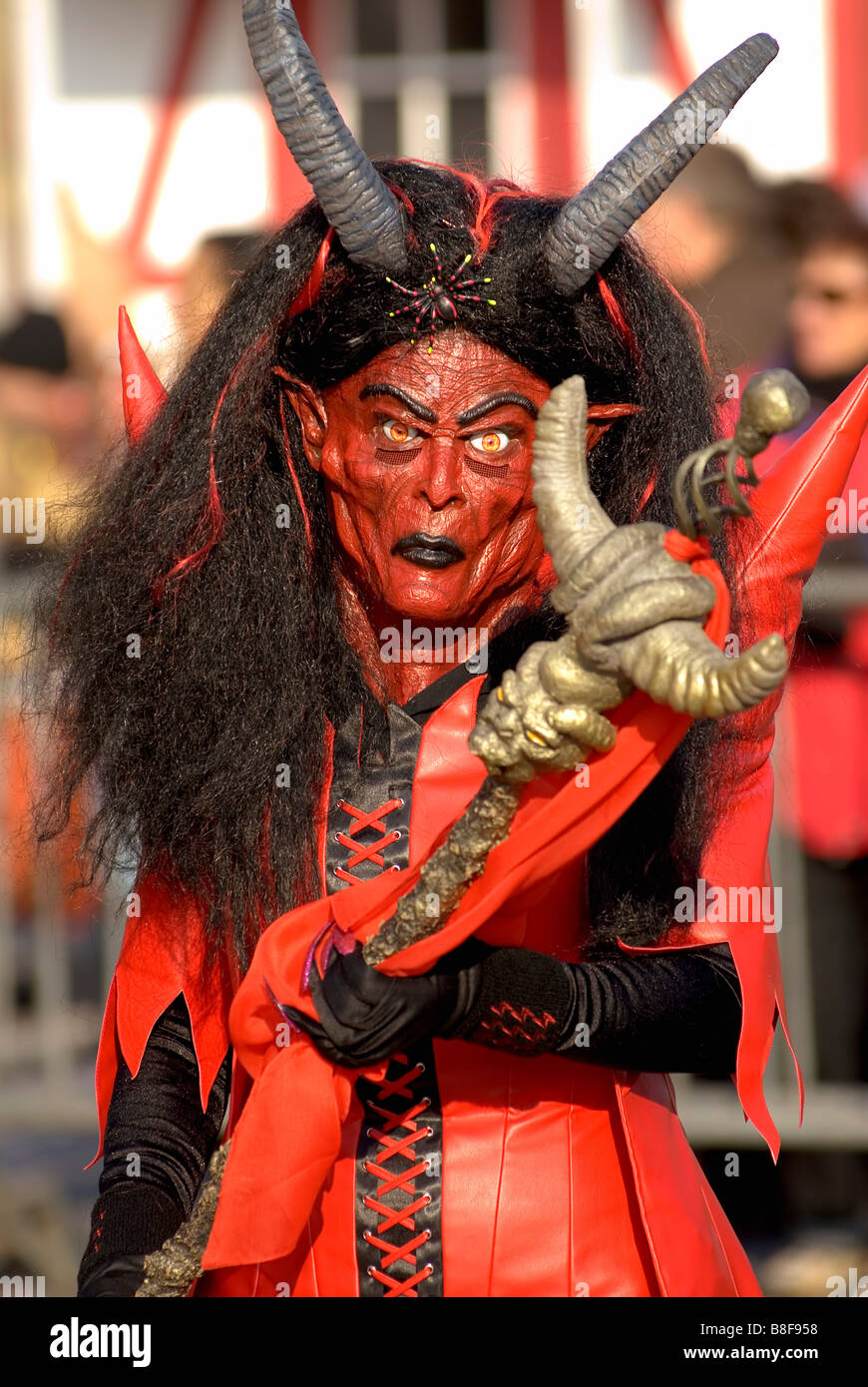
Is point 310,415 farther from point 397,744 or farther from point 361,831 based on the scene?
point 361,831

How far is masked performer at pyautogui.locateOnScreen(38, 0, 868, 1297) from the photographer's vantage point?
6.80 ft

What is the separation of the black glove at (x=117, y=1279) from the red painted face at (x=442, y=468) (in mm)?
899

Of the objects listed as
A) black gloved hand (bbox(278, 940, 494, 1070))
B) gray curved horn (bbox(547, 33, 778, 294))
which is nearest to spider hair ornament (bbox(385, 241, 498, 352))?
gray curved horn (bbox(547, 33, 778, 294))

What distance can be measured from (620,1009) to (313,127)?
1142mm

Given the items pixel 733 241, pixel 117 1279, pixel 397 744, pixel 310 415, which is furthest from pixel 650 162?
pixel 733 241

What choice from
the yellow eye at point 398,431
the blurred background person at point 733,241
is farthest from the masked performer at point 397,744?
the blurred background person at point 733,241

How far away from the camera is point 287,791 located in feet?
7.35

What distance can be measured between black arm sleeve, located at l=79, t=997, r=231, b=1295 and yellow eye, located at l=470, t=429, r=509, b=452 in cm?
87

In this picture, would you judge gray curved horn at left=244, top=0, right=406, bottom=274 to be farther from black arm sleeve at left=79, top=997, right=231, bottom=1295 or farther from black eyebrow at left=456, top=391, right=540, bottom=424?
black arm sleeve at left=79, top=997, right=231, bottom=1295

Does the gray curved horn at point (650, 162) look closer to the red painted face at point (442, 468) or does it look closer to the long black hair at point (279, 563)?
the long black hair at point (279, 563)

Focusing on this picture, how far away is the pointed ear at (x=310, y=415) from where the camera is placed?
233 centimetres

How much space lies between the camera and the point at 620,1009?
2100 mm
